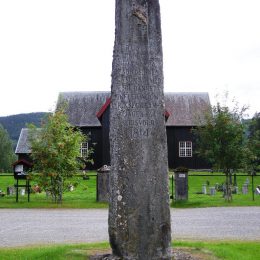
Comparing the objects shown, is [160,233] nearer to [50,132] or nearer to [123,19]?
[123,19]

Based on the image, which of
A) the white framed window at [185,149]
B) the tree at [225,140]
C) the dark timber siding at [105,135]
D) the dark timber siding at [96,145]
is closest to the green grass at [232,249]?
the tree at [225,140]

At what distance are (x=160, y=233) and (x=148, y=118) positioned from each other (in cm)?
160

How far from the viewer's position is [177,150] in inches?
1905

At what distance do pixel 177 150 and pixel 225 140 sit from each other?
26610mm

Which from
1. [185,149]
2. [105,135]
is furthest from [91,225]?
[185,149]

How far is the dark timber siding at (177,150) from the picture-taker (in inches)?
1887

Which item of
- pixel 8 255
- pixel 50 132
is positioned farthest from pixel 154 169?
pixel 50 132

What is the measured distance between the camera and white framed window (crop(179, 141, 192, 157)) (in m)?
48.2

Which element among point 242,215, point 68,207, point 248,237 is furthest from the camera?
point 68,207

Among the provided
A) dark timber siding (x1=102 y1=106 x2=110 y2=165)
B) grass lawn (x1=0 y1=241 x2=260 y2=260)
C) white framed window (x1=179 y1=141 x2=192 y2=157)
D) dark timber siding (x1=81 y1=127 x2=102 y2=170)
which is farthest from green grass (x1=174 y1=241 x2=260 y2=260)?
white framed window (x1=179 y1=141 x2=192 y2=157)

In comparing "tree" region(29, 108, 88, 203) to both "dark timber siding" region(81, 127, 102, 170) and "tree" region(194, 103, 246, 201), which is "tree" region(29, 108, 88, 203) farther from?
"dark timber siding" region(81, 127, 102, 170)

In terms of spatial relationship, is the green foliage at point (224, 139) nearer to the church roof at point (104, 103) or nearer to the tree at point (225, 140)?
the tree at point (225, 140)

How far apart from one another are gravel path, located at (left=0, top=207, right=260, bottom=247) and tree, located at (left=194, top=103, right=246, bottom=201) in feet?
10.2

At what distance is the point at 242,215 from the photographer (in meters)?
16.5
